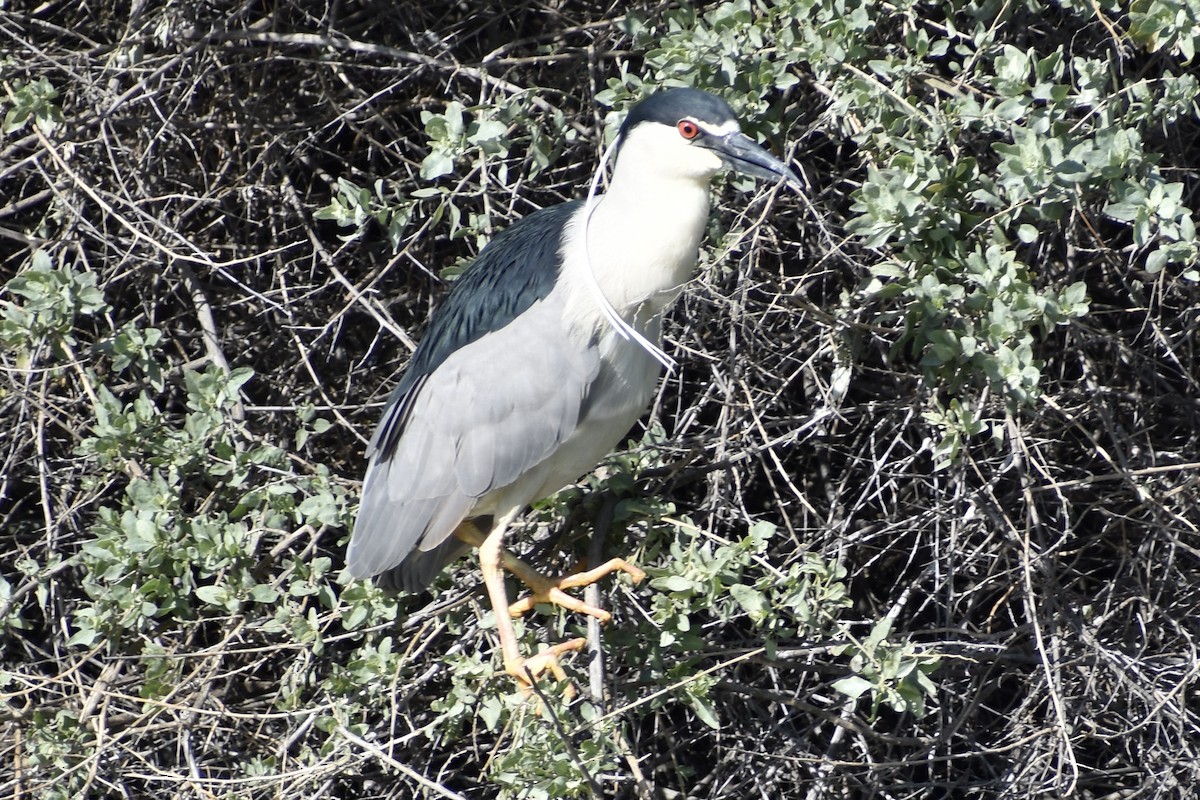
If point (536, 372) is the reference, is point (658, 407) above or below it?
below

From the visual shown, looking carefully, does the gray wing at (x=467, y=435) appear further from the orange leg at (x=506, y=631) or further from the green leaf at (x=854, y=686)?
the green leaf at (x=854, y=686)

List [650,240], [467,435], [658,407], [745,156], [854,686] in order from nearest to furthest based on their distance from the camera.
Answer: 1. [854,686]
2. [745,156]
3. [650,240]
4. [467,435]
5. [658,407]

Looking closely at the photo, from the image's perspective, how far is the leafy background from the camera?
2.18 m

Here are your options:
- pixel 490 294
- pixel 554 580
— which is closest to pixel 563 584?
pixel 554 580

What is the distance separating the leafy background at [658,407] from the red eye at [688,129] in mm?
101

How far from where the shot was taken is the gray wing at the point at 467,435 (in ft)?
8.34

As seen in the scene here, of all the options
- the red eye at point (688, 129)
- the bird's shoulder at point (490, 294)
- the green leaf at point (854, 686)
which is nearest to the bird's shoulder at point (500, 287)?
the bird's shoulder at point (490, 294)

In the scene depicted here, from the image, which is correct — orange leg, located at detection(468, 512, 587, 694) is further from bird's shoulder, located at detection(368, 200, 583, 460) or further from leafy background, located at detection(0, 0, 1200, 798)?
bird's shoulder, located at detection(368, 200, 583, 460)

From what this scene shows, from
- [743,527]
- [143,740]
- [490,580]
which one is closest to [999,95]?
[743,527]

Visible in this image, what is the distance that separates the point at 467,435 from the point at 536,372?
0.20 metres

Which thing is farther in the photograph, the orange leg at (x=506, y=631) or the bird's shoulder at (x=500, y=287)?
the bird's shoulder at (x=500, y=287)

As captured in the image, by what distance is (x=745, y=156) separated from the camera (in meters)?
2.33

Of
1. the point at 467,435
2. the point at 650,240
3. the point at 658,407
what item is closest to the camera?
the point at 650,240

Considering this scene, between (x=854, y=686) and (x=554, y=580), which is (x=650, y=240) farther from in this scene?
(x=854, y=686)
